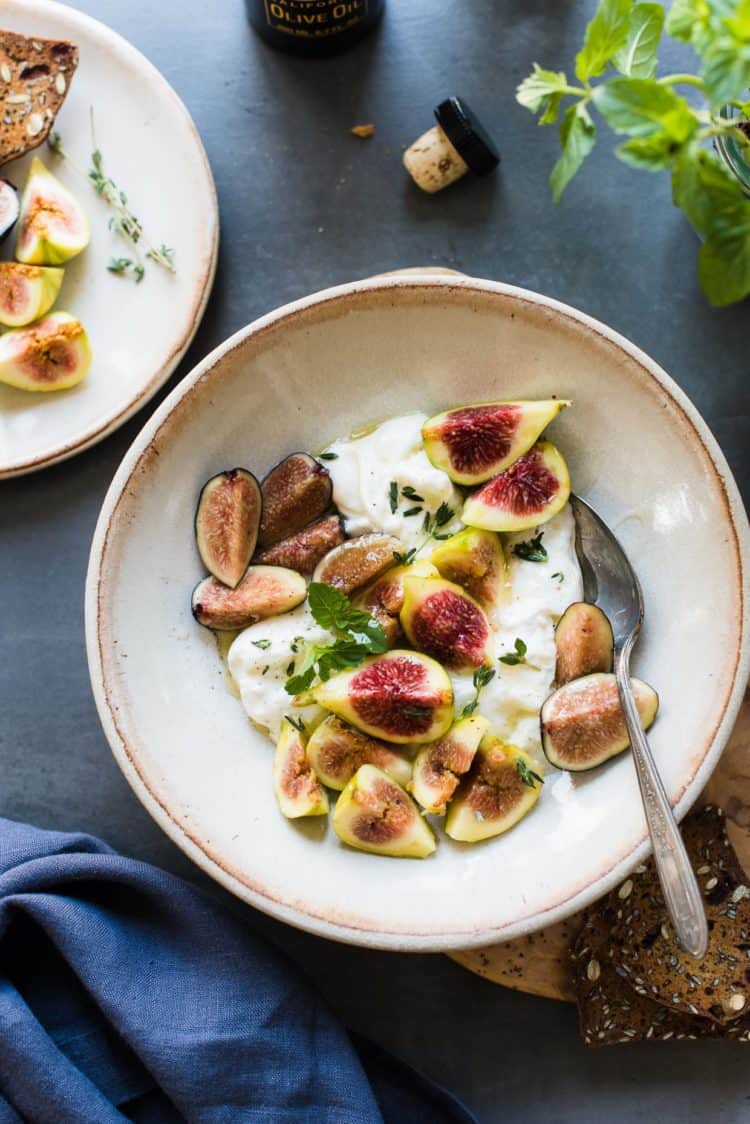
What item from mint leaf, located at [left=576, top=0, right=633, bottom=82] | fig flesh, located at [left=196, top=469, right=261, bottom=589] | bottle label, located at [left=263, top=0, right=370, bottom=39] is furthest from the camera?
bottle label, located at [left=263, top=0, right=370, bottom=39]

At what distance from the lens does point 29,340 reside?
2348mm

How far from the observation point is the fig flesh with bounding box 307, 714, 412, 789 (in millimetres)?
2061

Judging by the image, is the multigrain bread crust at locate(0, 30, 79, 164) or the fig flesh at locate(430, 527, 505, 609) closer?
the fig flesh at locate(430, 527, 505, 609)

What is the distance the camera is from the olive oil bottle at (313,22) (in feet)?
7.61

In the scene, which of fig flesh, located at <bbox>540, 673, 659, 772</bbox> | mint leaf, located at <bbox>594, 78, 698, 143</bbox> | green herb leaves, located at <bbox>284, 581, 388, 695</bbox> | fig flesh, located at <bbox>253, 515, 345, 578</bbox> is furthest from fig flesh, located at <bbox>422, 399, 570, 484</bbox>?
mint leaf, located at <bbox>594, 78, 698, 143</bbox>

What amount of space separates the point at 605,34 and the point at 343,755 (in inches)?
53.7

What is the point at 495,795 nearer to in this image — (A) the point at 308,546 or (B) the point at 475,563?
(B) the point at 475,563

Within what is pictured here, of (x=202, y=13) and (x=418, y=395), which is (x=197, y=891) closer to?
(x=418, y=395)

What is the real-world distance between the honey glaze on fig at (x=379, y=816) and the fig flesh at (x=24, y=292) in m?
1.35

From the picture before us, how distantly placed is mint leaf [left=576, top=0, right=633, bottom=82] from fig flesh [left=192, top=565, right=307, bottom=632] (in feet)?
3.65

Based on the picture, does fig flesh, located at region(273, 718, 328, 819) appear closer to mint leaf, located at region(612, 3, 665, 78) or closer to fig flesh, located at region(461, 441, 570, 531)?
fig flesh, located at region(461, 441, 570, 531)

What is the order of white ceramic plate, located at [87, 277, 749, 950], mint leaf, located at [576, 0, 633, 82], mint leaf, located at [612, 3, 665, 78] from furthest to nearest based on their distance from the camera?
white ceramic plate, located at [87, 277, 749, 950] < mint leaf, located at [612, 3, 665, 78] < mint leaf, located at [576, 0, 633, 82]

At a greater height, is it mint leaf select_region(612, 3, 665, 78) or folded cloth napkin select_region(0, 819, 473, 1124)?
mint leaf select_region(612, 3, 665, 78)

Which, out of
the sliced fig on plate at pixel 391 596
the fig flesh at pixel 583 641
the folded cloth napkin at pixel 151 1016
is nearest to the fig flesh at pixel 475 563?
the sliced fig on plate at pixel 391 596
